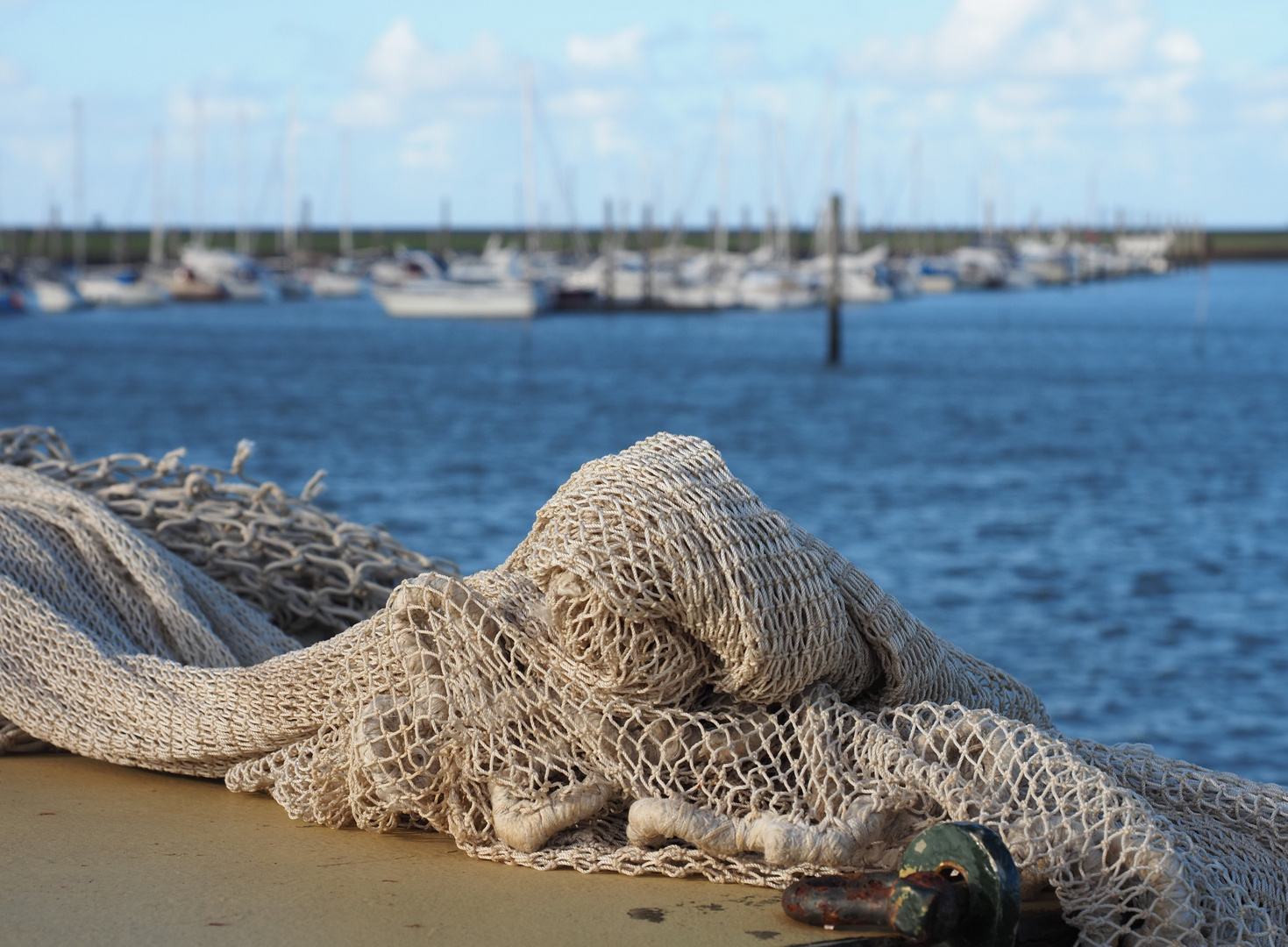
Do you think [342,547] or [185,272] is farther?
[185,272]

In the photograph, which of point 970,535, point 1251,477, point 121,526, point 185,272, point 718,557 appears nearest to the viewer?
point 718,557

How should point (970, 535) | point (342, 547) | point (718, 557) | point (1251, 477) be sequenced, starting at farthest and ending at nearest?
point (1251, 477) < point (970, 535) < point (342, 547) < point (718, 557)

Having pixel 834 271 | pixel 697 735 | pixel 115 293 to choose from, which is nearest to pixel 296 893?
pixel 697 735

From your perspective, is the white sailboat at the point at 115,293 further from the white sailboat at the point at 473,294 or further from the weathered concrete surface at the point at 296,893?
the weathered concrete surface at the point at 296,893

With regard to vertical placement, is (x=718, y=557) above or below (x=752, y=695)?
above

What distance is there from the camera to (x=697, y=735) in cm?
288

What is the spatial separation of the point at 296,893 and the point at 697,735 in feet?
2.68

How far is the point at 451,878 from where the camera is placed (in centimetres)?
284

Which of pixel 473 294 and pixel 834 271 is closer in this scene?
pixel 834 271

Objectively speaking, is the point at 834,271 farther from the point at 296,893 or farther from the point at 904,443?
the point at 296,893

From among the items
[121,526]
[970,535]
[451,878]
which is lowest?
[970,535]

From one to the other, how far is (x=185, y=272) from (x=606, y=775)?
94.6 metres

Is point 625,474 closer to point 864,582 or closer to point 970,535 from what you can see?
point 864,582

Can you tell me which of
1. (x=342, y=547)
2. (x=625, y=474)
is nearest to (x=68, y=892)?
(x=625, y=474)
